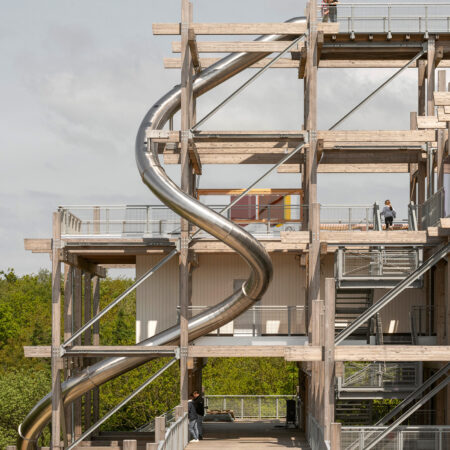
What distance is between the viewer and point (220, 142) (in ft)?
112

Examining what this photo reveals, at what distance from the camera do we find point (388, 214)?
34625mm

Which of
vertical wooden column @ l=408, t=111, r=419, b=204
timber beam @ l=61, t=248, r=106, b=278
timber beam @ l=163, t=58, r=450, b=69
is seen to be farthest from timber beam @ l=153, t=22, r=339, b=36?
vertical wooden column @ l=408, t=111, r=419, b=204

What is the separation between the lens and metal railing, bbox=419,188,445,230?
1221 inches

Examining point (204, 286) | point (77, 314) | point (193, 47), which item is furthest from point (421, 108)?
point (77, 314)

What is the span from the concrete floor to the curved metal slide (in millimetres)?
3466

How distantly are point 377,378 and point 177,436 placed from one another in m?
7.99

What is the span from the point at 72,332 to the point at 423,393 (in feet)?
38.6

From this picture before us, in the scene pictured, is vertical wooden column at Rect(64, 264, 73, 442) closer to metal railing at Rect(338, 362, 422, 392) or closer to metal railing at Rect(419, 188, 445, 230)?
metal railing at Rect(338, 362, 422, 392)

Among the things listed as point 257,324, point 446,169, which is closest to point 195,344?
point 257,324

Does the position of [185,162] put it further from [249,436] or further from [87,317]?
[87,317]

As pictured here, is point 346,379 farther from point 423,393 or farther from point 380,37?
point 380,37

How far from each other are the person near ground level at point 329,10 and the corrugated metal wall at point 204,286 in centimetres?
825

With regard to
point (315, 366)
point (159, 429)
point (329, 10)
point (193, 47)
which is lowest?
point (159, 429)

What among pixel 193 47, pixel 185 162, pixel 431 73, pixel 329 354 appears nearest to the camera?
pixel 329 354
